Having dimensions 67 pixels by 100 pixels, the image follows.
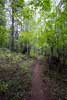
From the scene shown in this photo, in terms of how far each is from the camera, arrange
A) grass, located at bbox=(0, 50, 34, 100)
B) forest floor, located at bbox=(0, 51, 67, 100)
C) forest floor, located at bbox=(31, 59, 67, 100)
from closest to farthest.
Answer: grass, located at bbox=(0, 50, 34, 100) → forest floor, located at bbox=(0, 51, 67, 100) → forest floor, located at bbox=(31, 59, 67, 100)

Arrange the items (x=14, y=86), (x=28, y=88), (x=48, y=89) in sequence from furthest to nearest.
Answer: (x=48, y=89), (x=28, y=88), (x=14, y=86)

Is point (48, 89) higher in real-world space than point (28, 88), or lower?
lower

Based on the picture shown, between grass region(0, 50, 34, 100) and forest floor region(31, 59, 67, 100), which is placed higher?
grass region(0, 50, 34, 100)

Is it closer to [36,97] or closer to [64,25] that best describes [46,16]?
[64,25]

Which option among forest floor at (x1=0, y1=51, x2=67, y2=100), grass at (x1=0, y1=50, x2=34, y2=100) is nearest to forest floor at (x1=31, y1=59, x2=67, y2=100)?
forest floor at (x1=0, y1=51, x2=67, y2=100)

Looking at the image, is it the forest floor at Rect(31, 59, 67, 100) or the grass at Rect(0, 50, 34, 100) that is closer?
the grass at Rect(0, 50, 34, 100)

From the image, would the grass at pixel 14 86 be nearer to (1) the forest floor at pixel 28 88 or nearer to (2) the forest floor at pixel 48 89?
(1) the forest floor at pixel 28 88

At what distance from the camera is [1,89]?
8234 millimetres

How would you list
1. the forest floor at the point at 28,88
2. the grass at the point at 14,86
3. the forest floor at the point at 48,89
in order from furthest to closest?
the forest floor at the point at 48,89 → the forest floor at the point at 28,88 → the grass at the point at 14,86

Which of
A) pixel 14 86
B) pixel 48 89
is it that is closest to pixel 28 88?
pixel 14 86

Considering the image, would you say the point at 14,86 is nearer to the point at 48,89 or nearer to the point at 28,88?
the point at 28,88

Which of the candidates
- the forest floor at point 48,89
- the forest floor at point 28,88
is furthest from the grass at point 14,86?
the forest floor at point 48,89

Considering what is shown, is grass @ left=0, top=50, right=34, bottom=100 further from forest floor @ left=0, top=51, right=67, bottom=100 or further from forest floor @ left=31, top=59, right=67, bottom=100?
forest floor @ left=31, top=59, right=67, bottom=100

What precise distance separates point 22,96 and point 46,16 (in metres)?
6.76
